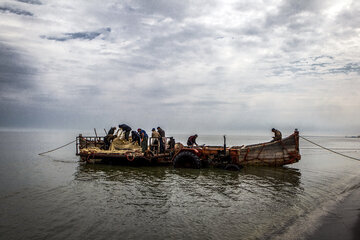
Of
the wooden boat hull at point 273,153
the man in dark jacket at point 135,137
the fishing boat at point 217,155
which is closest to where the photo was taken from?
the fishing boat at point 217,155

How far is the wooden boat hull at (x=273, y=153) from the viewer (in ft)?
54.4

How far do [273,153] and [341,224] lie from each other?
10945 millimetres

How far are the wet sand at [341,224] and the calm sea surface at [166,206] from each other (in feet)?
A: 0.93

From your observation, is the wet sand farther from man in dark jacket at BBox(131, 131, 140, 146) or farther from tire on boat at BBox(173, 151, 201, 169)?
man in dark jacket at BBox(131, 131, 140, 146)

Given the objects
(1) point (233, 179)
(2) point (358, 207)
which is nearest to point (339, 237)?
(2) point (358, 207)

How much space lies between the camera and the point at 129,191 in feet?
34.0

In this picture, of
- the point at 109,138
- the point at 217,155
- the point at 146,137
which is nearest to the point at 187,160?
the point at 217,155

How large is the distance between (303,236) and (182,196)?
4.97 metres

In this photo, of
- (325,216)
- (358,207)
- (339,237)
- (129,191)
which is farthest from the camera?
(129,191)

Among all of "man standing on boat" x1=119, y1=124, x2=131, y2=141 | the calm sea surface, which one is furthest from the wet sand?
"man standing on boat" x1=119, y1=124, x2=131, y2=141

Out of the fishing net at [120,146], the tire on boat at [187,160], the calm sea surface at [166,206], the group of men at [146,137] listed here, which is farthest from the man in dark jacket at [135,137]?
the calm sea surface at [166,206]

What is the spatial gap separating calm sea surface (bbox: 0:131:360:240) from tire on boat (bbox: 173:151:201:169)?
2.20 metres

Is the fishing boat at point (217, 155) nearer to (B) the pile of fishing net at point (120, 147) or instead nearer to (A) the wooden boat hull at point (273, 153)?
(A) the wooden boat hull at point (273, 153)

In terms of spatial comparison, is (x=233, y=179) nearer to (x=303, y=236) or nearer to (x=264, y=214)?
(x=264, y=214)
